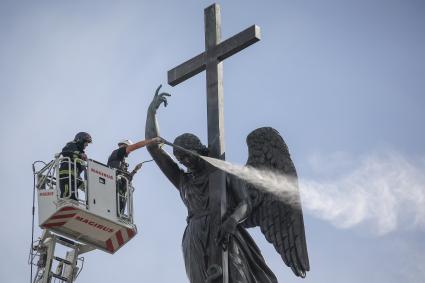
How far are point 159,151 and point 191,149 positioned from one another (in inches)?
16.9

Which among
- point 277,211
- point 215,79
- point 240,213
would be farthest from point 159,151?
point 277,211

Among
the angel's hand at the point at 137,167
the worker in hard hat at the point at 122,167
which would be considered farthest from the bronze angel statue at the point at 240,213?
the angel's hand at the point at 137,167

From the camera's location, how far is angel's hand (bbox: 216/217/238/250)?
15.4 metres

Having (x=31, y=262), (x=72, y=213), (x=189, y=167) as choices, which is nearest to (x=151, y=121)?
(x=189, y=167)

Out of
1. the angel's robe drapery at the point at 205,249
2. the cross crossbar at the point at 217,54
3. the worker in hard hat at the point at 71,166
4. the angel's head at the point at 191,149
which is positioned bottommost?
the angel's robe drapery at the point at 205,249

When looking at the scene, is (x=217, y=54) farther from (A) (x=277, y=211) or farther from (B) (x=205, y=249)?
(B) (x=205, y=249)

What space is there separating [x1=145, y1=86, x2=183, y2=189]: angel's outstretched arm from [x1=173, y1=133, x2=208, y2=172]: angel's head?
227 millimetres

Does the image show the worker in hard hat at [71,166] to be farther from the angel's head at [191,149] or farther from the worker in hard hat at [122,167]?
the angel's head at [191,149]

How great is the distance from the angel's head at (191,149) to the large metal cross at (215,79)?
0.13m

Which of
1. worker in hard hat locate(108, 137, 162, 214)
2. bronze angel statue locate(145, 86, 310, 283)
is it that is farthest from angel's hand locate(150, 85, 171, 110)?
worker in hard hat locate(108, 137, 162, 214)

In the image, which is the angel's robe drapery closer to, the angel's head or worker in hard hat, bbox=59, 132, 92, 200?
the angel's head

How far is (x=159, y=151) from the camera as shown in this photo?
1622 cm

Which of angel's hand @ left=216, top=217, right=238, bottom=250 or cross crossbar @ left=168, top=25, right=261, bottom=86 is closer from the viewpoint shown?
angel's hand @ left=216, top=217, right=238, bottom=250

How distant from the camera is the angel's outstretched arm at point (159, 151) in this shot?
16203 mm
